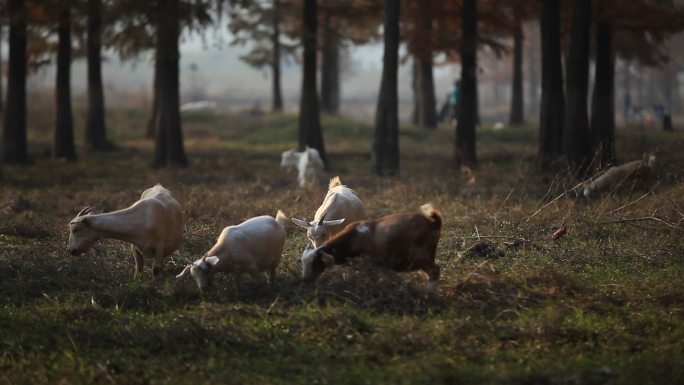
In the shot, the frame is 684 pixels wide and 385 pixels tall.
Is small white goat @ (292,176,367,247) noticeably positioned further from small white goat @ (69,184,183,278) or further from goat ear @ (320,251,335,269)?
small white goat @ (69,184,183,278)

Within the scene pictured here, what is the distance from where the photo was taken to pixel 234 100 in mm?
84812

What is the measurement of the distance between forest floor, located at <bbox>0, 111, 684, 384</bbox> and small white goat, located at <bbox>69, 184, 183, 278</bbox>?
13.1 inches

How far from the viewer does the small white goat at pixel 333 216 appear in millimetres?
12305

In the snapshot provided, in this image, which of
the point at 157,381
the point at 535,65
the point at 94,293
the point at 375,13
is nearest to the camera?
the point at 157,381

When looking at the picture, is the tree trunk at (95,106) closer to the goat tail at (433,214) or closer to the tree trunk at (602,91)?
→ the tree trunk at (602,91)

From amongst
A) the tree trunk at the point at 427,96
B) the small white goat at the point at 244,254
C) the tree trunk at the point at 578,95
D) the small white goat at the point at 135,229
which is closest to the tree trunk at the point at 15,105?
the tree trunk at the point at 578,95

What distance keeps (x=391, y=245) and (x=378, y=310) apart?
107 centimetres

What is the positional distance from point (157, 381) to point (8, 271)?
4.45 meters

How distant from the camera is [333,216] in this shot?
43.4 ft

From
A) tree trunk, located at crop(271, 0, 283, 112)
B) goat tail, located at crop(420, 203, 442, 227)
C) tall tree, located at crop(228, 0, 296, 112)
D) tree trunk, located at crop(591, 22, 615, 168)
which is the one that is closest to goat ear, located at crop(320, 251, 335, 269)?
goat tail, located at crop(420, 203, 442, 227)

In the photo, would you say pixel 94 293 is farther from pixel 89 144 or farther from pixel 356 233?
pixel 89 144

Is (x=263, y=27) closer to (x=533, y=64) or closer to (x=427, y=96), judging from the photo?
(x=427, y=96)

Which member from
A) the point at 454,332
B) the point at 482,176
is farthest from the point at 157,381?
the point at 482,176

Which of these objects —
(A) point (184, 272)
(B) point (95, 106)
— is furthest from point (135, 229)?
(B) point (95, 106)
